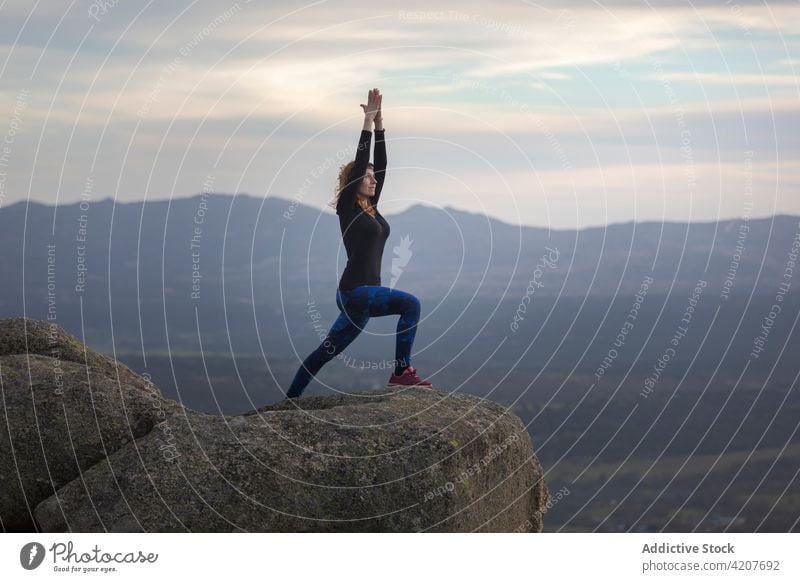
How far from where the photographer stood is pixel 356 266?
21141 millimetres

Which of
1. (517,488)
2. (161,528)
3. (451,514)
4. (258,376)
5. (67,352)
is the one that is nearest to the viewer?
(161,528)

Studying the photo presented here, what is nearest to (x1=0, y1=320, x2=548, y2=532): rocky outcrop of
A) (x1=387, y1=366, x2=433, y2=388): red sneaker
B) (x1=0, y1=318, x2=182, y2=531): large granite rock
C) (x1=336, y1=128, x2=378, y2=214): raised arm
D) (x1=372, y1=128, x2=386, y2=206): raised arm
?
(x1=0, y1=318, x2=182, y2=531): large granite rock

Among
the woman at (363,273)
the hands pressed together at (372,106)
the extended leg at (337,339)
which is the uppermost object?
the hands pressed together at (372,106)

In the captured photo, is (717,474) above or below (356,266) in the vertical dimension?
below

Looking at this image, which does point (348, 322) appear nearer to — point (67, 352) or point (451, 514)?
point (451, 514)

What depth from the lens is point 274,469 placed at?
18.0 metres

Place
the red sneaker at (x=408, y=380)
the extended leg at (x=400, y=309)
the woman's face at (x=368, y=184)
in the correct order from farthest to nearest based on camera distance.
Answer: the red sneaker at (x=408, y=380)
the woman's face at (x=368, y=184)
the extended leg at (x=400, y=309)

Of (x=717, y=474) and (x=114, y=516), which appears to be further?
(x=717, y=474)

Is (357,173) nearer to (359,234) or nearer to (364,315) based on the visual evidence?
(359,234)

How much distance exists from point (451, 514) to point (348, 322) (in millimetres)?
4722

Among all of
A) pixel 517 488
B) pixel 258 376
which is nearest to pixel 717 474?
pixel 258 376
